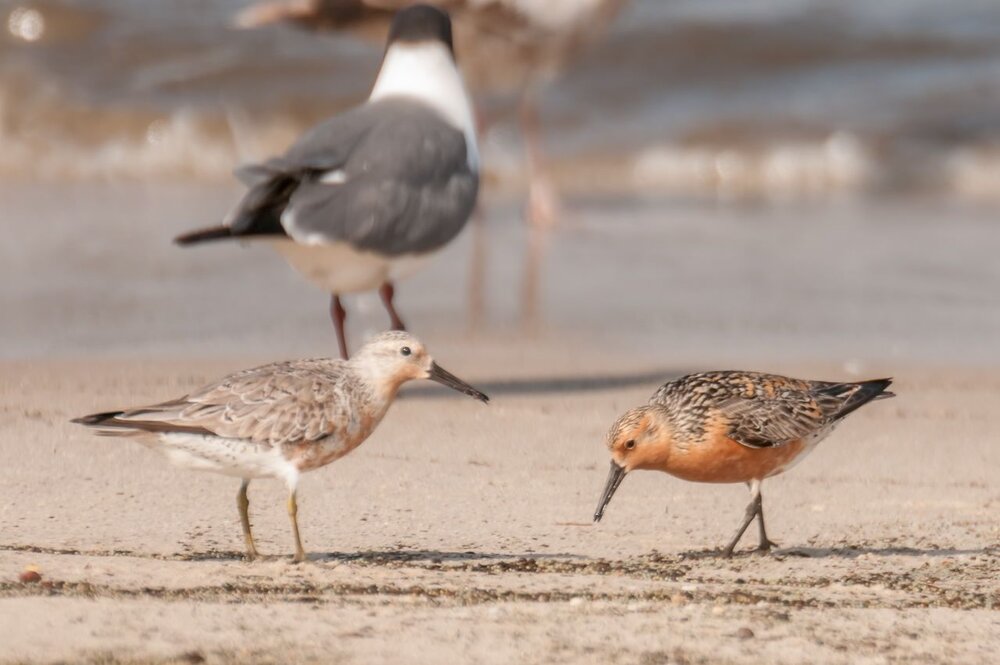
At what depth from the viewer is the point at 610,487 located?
5.26 m

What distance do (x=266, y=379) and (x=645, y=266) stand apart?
610 centimetres

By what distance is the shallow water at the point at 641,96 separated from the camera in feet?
51.1

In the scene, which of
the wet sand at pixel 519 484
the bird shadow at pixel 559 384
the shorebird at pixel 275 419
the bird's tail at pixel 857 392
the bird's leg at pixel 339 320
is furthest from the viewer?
the bird's leg at pixel 339 320

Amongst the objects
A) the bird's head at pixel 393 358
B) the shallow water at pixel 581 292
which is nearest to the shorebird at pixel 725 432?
the bird's head at pixel 393 358

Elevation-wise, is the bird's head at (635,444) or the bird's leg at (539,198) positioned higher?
the bird's leg at (539,198)

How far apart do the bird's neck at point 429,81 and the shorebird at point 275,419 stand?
304 centimetres

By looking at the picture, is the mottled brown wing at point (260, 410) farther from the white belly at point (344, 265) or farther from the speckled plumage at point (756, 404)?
the white belly at point (344, 265)

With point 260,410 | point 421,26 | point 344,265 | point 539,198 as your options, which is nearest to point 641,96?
point 539,198

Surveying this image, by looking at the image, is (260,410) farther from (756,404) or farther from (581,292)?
(581,292)

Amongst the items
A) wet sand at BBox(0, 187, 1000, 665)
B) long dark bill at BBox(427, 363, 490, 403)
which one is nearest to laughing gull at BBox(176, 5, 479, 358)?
wet sand at BBox(0, 187, 1000, 665)

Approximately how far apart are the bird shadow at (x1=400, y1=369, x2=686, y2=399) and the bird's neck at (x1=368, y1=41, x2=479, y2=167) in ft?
3.60

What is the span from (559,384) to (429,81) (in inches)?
62.2

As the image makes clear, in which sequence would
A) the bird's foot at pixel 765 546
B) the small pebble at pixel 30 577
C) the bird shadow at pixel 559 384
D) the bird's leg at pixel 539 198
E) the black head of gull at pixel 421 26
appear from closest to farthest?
the small pebble at pixel 30 577 < the bird's foot at pixel 765 546 < the bird shadow at pixel 559 384 < the black head of gull at pixel 421 26 < the bird's leg at pixel 539 198

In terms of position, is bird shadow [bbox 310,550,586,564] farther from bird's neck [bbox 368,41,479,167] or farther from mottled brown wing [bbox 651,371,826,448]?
bird's neck [bbox 368,41,479,167]
